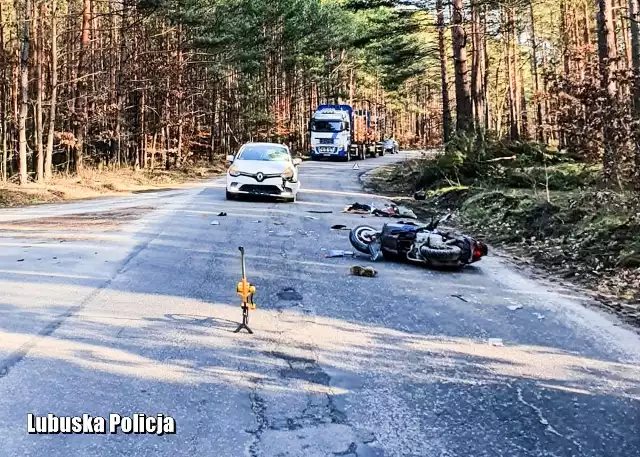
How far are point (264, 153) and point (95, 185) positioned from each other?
10052 millimetres

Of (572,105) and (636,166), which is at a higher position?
(572,105)

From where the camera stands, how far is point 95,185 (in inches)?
1000

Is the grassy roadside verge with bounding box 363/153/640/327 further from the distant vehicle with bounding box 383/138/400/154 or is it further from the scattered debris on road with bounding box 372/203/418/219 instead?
the distant vehicle with bounding box 383/138/400/154

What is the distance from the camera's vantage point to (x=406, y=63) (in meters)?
34.8

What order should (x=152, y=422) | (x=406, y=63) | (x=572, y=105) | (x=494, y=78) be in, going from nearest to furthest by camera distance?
(x=152, y=422) < (x=572, y=105) < (x=406, y=63) < (x=494, y=78)

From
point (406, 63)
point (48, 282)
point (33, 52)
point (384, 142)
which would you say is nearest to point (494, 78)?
point (384, 142)

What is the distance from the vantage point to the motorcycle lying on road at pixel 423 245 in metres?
8.97

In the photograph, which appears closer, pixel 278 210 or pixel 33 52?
pixel 278 210

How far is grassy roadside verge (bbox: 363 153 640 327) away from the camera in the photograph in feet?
27.3

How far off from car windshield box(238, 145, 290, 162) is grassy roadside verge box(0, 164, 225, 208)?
7.08 meters

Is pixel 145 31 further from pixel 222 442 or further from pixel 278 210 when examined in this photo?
pixel 222 442

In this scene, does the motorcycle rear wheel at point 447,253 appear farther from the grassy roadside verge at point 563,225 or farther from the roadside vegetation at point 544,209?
the roadside vegetation at point 544,209

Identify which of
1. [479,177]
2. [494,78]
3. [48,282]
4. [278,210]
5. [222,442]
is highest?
[494,78]

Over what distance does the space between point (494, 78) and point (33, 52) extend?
1840 inches
